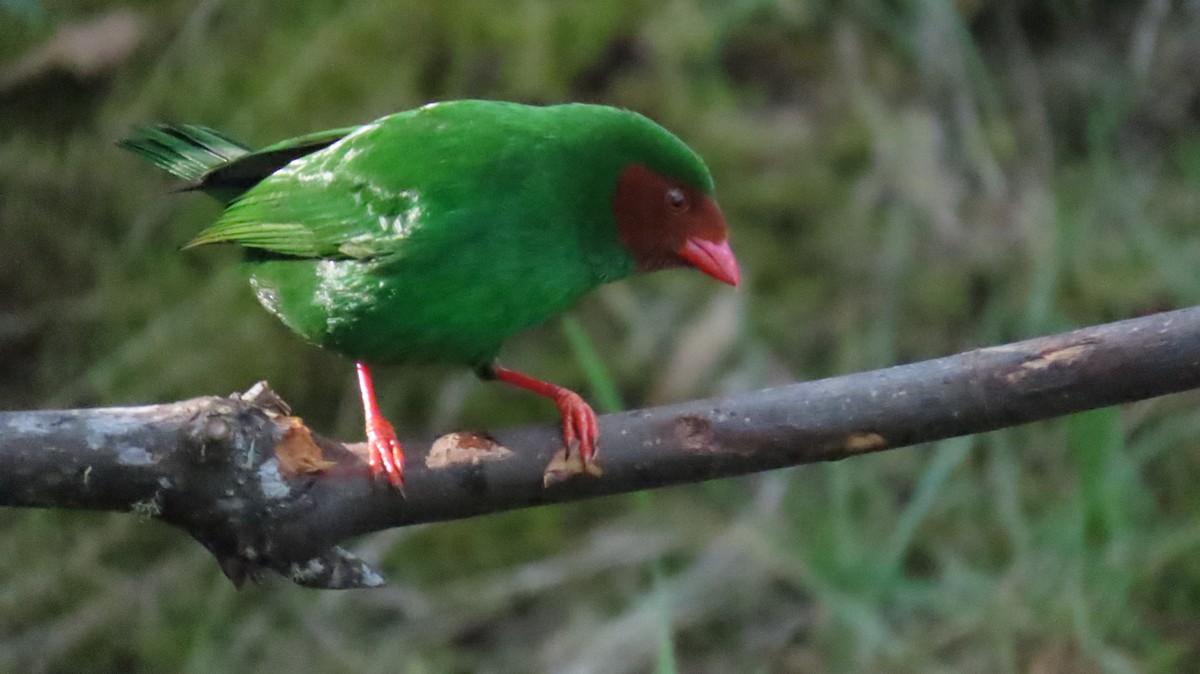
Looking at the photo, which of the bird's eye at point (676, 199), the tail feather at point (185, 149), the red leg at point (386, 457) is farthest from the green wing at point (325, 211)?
the bird's eye at point (676, 199)

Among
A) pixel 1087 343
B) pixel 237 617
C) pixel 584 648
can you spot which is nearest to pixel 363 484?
pixel 1087 343

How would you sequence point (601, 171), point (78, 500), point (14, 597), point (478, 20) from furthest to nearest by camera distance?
point (478, 20) → point (14, 597) → point (601, 171) → point (78, 500)

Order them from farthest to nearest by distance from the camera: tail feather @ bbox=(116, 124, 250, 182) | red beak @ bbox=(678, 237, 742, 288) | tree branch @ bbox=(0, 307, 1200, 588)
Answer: tail feather @ bbox=(116, 124, 250, 182), red beak @ bbox=(678, 237, 742, 288), tree branch @ bbox=(0, 307, 1200, 588)

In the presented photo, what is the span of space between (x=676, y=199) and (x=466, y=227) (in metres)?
0.46

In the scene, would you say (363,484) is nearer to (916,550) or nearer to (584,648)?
(584,648)

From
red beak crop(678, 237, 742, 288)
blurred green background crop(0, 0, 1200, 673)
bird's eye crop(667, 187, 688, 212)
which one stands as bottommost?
blurred green background crop(0, 0, 1200, 673)

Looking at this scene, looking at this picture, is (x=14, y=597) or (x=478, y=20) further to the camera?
(x=478, y=20)

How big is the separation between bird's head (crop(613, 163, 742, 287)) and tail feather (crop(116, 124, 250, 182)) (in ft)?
3.17

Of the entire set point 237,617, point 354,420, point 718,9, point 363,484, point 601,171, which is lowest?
point 237,617

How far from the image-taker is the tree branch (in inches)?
72.9

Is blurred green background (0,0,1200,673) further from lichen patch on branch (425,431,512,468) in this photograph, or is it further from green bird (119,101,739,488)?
lichen patch on branch (425,431,512,468)

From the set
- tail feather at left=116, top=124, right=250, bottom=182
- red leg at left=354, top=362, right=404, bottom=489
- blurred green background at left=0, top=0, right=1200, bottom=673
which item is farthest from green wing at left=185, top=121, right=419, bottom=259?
blurred green background at left=0, top=0, right=1200, bottom=673

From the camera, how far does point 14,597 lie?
3.66m

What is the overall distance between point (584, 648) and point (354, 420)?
3.27ft
